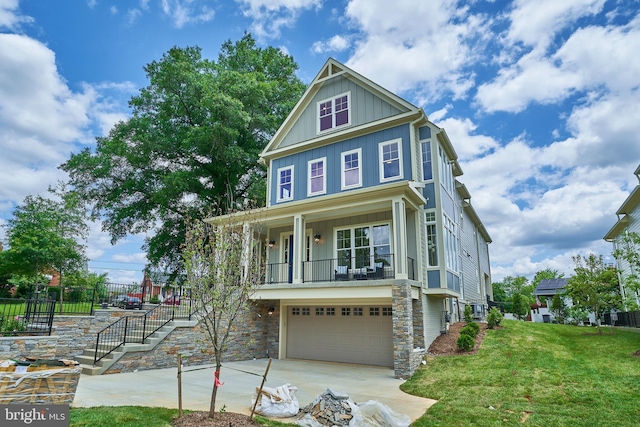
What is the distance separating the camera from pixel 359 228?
1391 centimetres

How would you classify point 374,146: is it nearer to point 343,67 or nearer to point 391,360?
point 343,67

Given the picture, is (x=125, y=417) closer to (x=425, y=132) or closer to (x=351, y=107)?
(x=425, y=132)

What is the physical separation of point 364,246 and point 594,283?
8.73 metres

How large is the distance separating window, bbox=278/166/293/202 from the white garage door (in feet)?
15.4

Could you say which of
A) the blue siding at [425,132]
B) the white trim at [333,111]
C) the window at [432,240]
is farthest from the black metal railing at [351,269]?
the white trim at [333,111]

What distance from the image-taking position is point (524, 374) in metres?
8.78

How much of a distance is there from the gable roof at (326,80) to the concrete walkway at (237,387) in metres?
8.87

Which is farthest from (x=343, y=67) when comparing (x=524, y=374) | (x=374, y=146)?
(x=524, y=374)

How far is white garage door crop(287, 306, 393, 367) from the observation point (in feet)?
41.1

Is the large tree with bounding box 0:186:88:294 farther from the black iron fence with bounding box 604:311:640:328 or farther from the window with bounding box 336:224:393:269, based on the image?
the black iron fence with bounding box 604:311:640:328

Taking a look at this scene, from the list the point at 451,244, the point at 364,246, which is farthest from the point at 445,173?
the point at 364,246

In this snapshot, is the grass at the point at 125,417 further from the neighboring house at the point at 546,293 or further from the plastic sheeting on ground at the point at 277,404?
the neighboring house at the point at 546,293

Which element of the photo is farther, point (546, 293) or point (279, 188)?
point (546, 293)

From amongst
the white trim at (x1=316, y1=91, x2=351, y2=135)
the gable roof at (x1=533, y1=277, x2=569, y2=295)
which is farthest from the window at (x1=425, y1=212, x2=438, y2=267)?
the gable roof at (x1=533, y1=277, x2=569, y2=295)
